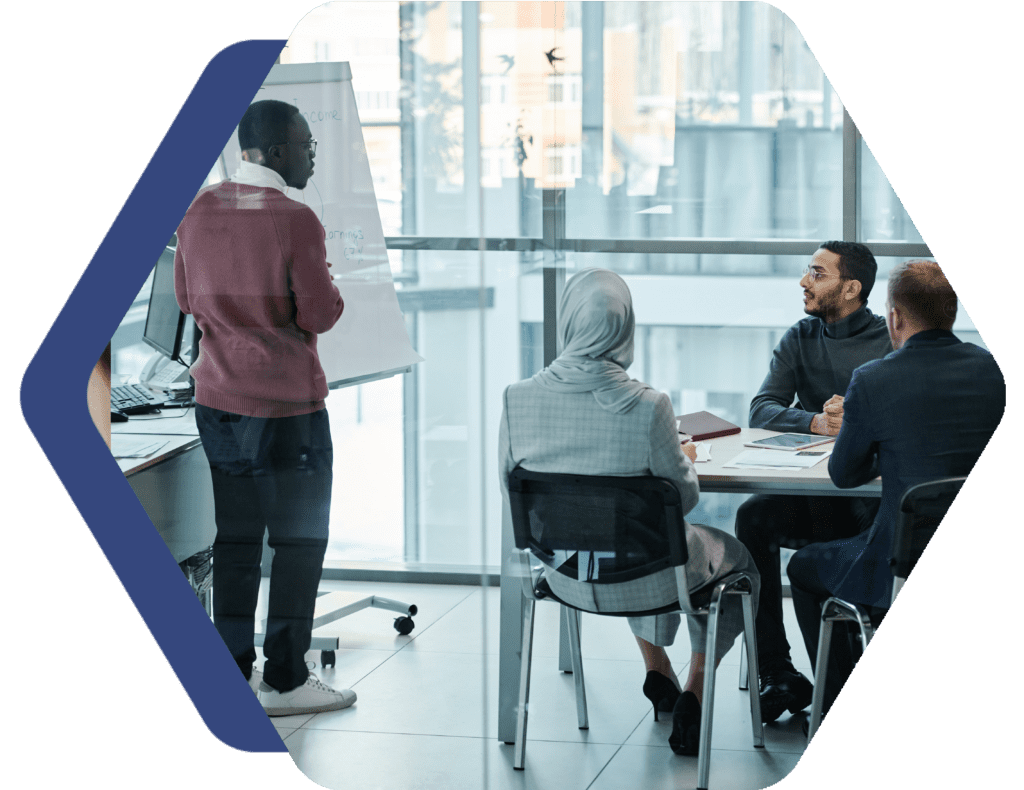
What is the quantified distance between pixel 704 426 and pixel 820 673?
2.32 feet

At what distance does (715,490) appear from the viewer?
2.71 metres

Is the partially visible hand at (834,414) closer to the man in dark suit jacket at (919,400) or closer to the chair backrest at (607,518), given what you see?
the man in dark suit jacket at (919,400)

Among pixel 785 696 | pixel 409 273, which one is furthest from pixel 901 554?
pixel 409 273

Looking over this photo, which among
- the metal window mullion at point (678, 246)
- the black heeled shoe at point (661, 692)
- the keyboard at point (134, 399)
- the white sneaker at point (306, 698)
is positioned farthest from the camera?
the keyboard at point (134, 399)

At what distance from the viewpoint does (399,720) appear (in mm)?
2891

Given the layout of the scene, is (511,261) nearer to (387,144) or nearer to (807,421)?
(387,144)

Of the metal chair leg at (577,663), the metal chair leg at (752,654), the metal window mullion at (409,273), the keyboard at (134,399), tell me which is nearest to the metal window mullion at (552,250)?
the metal window mullion at (409,273)

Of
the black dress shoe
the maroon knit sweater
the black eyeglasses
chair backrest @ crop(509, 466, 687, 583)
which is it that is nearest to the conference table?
chair backrest @ crop(509, 466, 687, 583)

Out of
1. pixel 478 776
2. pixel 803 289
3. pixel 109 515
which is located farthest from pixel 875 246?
pixel 109 515

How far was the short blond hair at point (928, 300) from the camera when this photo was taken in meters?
2.63

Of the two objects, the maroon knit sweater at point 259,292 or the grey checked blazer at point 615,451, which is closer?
the grey checked blazer at point 615,451

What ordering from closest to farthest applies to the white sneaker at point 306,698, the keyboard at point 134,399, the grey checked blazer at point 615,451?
the grey checked blazer at point 615,451
the white sneaker at point 306,698
the keyboard at point 134,399

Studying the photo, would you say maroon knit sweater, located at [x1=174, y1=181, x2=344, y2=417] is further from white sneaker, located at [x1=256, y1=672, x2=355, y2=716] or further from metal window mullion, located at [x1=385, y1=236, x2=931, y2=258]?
white sneaker, located at [x1=256, y1=672, x2=355, y2=716]

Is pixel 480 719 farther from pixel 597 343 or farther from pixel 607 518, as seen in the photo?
pixel 597 343
